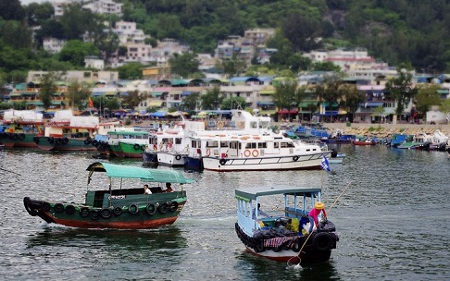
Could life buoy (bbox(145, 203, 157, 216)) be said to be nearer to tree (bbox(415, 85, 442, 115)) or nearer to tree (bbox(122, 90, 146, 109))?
tree (bbox(415, 85, 442, 115))

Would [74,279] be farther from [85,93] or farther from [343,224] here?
[85,93]

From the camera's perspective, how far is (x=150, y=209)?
3872 cm

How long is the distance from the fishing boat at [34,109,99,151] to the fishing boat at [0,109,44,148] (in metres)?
1.44

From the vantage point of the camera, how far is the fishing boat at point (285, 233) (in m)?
32.6

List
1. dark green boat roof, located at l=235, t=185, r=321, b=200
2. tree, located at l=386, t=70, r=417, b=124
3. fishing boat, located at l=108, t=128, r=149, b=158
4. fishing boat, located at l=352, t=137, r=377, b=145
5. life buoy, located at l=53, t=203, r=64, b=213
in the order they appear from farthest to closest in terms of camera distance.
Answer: tree, located at l=386, t=70, r=417, b=124 < fishing boat, located at l=352, t=137, r=377, b=145 < fishing boat, located at l=108, t=128, r=149, b=158 < life buoy, located at l=53, t=203, r=64, b=213 < dark green boat roof, located at l=235, t=185, r=321, b=200

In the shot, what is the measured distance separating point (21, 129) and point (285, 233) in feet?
200

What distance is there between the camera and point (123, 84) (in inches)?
5960

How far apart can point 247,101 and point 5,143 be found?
51510 millimetres

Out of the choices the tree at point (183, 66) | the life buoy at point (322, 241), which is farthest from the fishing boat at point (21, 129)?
the tree at point (183, 66)

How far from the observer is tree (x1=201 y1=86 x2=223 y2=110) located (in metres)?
126

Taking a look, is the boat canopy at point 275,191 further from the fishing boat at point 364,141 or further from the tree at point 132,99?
the tree at point 132,99

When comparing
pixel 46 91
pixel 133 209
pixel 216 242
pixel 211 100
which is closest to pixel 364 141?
pixel 211 100

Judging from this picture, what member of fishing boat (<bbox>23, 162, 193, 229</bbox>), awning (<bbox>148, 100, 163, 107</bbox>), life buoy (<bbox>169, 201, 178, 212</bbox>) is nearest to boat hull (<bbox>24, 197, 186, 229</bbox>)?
fishing boat (<bbox>23, 162, 193, 229</bbox>)

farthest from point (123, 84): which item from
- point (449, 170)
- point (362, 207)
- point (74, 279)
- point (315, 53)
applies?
point (74, 279)
